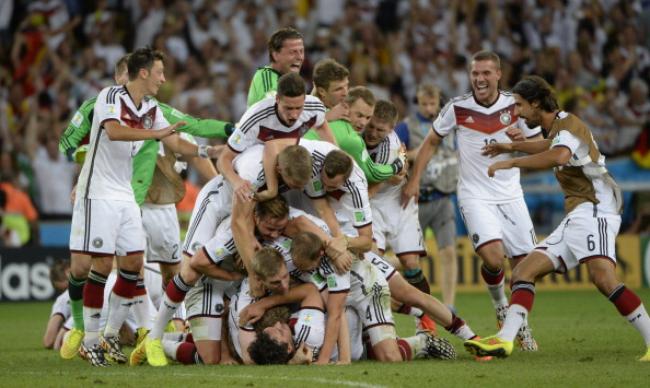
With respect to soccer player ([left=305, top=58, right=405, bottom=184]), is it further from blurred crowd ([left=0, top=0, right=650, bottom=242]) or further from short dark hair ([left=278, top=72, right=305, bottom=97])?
blurred crowd ([left=0, top=0, right=650, bottom=242])

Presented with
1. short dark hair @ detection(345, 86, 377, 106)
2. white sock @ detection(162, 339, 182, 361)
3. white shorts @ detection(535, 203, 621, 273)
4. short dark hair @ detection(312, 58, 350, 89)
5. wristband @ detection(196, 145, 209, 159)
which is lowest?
white sock @ detection(162, 339, 182, 361)

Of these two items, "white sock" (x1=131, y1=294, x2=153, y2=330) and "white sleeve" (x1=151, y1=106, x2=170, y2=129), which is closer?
"white sleeve" (x1=151, y1=106, x2=170, y2=129)

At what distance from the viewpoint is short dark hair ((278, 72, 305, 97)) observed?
976 cm

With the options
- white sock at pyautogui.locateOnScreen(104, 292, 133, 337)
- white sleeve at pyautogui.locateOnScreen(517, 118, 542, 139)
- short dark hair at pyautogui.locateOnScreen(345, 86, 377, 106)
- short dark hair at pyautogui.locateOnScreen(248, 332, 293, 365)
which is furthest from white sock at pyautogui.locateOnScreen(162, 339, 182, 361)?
white sleeve at pyautogui.locateOnScreen(517, 118, 542, 139)

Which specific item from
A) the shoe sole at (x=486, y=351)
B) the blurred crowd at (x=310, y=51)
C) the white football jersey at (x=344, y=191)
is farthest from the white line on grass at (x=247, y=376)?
the blurred crowd at (x=310, y=51)

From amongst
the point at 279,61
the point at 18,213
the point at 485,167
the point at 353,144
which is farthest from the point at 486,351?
the point at 18,213

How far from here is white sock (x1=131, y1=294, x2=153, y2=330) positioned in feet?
38.1

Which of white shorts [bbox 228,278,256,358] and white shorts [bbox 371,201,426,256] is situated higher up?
white shorts [bbox 371,201,426,256]

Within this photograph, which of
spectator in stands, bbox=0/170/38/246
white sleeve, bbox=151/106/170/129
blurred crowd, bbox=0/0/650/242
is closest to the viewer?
white sleeve, bbox=151/106/170/129

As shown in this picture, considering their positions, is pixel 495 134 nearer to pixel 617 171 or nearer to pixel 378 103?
pixel 378 103

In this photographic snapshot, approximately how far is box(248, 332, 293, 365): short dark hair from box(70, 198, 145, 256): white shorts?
1529mm

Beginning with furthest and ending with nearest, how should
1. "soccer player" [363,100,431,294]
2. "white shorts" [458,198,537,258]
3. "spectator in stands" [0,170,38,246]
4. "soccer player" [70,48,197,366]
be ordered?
"spectator in stands" [0,170,38,246] < "soccer player" [363,100,431,294] < "white shorts" [458,198,537,258] < "soccer player" [70,48,197,366]

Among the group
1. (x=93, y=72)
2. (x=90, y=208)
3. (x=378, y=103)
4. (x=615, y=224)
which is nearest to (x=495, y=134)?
(x=378, y=103)

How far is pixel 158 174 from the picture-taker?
1227 cm
